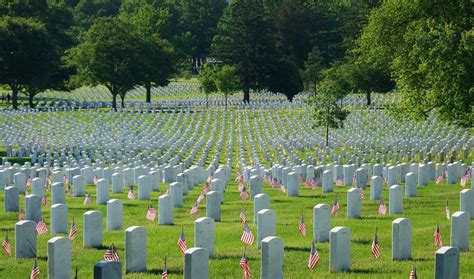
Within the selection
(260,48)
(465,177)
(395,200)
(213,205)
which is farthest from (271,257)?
(260,48)

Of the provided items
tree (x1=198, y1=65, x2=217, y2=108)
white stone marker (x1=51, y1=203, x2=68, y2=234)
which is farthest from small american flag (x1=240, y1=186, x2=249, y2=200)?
tree (x1=198, y1=65, x2=217, y2=108)

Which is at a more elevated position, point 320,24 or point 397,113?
point 320,24

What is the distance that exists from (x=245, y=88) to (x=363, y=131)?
40121mm

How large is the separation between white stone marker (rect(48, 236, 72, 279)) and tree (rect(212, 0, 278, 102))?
7615cm

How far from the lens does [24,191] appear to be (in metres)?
25.4

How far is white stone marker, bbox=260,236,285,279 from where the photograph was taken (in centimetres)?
1262

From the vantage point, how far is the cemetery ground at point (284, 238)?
13945mm

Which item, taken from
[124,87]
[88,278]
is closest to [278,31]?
[124,87]

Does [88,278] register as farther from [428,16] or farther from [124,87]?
[124,87]

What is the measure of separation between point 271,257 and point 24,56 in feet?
207

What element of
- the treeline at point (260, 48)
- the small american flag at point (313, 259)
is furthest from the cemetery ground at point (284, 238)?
the treeline at point (260, 48)

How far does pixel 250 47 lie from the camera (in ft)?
304

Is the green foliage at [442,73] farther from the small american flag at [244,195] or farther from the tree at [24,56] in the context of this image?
the tree at [24,56]

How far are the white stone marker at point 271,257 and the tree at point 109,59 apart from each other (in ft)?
205
